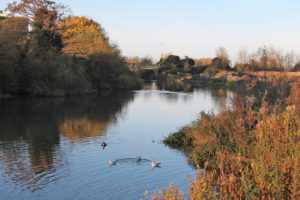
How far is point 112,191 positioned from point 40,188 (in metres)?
1.99

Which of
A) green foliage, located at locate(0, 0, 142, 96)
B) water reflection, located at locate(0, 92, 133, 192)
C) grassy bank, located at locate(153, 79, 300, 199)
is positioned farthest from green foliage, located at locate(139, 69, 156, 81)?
grassy bank, located at locate(153, 79, 300, 199)

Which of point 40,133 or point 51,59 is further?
point 51,59

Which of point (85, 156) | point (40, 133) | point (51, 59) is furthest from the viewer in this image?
point (51, 59)

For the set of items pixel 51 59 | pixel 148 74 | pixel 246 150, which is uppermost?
pixel 51 59

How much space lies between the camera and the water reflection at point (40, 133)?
11.0m

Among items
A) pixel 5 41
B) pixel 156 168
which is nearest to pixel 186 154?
pixel 156 168

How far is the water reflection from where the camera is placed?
434 inches

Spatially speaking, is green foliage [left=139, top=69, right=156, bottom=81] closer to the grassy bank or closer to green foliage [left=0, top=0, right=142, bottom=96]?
green foliage [left=0, top=0, right=142, bottom=96]

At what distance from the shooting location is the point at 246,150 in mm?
10172

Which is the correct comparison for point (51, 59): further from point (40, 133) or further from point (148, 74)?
point (148, 74)

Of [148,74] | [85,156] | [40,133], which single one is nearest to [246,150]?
[85,156]

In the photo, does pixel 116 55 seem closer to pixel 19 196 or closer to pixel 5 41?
pixel 5 41

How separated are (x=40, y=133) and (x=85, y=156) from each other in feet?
18.3

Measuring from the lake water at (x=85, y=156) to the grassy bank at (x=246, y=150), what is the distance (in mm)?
940
